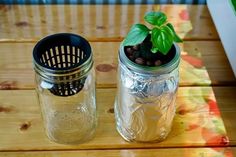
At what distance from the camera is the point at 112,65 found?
0.86 metres

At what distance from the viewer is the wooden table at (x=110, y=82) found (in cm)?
72

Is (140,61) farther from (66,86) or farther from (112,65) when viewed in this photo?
(112,65)

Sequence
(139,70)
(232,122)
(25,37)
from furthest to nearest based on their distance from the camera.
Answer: (25,37) → (232,122) → (139,70)

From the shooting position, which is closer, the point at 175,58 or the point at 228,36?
the point at 175,58

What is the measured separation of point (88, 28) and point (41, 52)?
279 mm

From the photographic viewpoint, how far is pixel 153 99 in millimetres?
663

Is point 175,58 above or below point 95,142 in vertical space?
above

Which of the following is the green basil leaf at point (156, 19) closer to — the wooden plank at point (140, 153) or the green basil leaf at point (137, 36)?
the green basil leaf at point (137, 36)

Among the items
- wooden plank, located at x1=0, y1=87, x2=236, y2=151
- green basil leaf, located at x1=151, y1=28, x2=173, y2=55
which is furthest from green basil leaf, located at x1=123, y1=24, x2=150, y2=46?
wooden plank, located at x1=0, y1=87, x2=236, y2=151

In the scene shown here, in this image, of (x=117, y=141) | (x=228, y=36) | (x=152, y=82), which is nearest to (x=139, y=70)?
(x=152, y=82)

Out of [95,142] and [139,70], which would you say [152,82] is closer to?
[139,70]

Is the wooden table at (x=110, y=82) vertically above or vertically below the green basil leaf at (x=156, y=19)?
below

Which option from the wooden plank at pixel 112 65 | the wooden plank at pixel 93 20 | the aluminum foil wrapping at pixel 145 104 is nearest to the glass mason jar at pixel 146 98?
the aluminum foil wrapping at pixel 145 104

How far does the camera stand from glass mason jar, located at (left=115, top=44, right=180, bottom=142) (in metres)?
0.64
